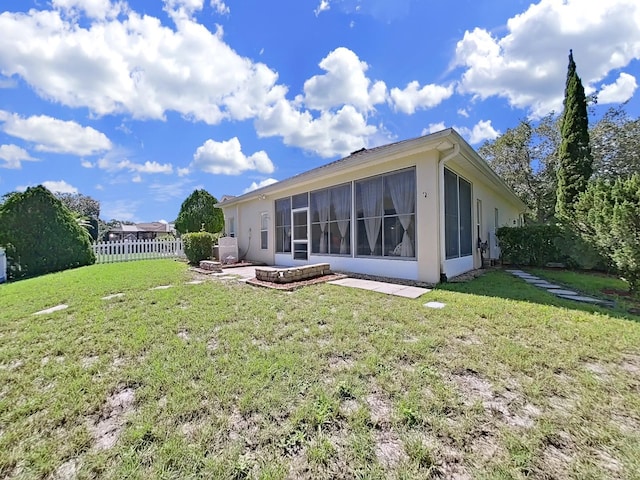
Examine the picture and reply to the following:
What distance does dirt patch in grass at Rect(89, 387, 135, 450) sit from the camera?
6.00 ft

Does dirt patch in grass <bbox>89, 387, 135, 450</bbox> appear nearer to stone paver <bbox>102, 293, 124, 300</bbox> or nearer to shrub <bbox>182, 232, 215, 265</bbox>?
stone paver <bbox>102, 293, 124, 300</bbox>

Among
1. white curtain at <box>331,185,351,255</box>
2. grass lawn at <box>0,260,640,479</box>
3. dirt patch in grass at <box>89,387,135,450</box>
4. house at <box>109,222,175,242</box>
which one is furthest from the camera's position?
house at <box>109,222,175,242</box>

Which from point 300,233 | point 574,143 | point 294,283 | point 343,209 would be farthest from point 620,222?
point 574,143

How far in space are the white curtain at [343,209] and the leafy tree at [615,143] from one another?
1679 cm

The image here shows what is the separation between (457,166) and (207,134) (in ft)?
40.0

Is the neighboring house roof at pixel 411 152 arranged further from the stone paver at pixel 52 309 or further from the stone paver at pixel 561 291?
the stone paver at pixel 52 309

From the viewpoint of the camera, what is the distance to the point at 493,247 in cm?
1096

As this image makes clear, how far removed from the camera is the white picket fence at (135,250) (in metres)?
13.3

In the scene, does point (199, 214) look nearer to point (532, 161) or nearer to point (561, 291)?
point (561, 291)

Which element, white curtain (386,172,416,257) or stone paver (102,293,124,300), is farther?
white curtain (386,172,416,257)

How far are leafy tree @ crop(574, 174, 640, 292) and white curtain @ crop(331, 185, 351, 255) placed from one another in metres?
5.15

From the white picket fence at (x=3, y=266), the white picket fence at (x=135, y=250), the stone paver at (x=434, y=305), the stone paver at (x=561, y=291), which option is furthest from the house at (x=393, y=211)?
the white picket fence at (x=3, y=266)

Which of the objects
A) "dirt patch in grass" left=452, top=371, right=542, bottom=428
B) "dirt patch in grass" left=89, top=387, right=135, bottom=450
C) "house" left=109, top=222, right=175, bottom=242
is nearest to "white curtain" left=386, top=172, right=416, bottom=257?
"dirt patch in grass" left=452, top=371, right=542, bottom=428

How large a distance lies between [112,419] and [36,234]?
39.2 ft
